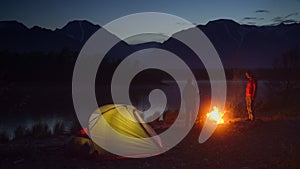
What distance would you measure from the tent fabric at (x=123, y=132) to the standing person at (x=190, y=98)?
380 centimetres

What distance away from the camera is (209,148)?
33.2ft

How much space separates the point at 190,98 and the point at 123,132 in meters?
4.66

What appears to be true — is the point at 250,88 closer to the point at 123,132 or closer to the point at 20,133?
the point at 123,132

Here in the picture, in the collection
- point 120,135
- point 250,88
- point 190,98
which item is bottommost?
point 190,98

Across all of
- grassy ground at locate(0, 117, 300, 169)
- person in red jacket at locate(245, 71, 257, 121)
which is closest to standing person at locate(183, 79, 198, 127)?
grassy ground at locate(0, 117, 300, 169)

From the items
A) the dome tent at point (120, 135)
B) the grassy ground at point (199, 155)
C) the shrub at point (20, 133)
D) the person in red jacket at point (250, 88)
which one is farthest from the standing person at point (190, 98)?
the shrub at point (20, 133)

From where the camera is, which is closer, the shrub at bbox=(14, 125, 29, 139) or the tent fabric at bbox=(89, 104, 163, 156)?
the tent fabric at bbox=(89, 104, 163, 156)

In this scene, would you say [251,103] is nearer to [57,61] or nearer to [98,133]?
[98,133]

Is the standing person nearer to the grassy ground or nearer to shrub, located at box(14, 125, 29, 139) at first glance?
the grassy ground

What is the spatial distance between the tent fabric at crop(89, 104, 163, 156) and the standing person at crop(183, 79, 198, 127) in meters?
3.80

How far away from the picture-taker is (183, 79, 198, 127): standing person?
13.1 m

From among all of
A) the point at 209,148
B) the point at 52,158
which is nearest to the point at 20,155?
the point at 52,158

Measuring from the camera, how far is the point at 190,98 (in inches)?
524

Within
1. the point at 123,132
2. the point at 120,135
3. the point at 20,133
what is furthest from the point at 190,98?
the point at 20,133
